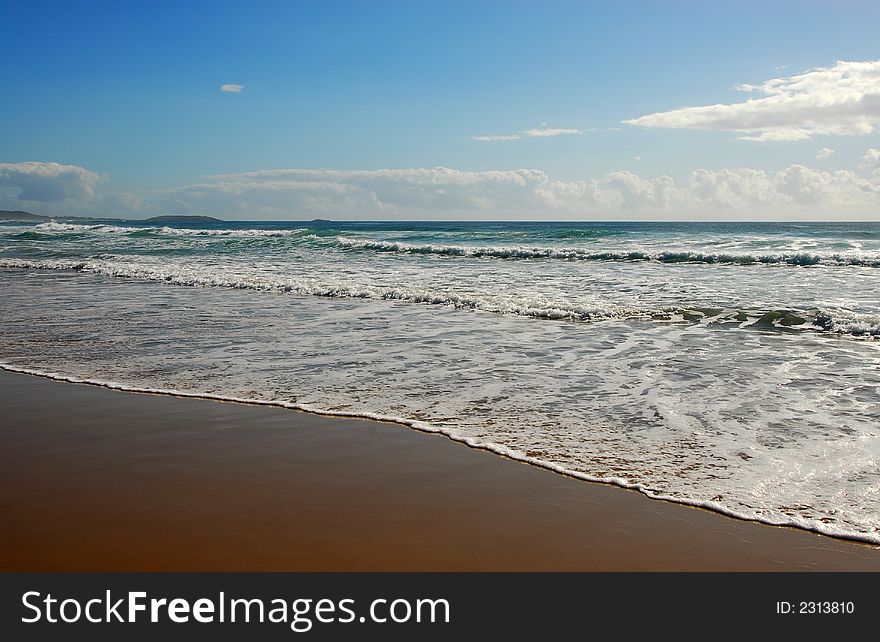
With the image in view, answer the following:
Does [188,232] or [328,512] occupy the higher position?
[188,232]

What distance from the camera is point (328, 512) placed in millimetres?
3627

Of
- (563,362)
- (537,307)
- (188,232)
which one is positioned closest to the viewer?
(563,362)

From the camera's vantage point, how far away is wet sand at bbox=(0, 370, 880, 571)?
3141 millimetres

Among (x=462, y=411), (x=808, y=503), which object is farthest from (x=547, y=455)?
(x=808, y=503)

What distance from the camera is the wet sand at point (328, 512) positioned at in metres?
3.14

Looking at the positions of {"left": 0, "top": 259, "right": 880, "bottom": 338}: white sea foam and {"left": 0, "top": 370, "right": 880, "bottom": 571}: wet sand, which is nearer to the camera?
{"left": 0, "top": 370, "right": 880, "bottom": 571}: wet sand

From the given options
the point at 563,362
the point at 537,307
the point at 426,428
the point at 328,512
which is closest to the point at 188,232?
the point at 537,307

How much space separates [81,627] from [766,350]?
7715 mm

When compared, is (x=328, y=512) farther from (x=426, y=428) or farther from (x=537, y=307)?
(x=537, y=307)

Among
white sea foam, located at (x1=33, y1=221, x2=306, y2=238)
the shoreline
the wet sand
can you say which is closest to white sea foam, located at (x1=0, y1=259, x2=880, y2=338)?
the shoreline

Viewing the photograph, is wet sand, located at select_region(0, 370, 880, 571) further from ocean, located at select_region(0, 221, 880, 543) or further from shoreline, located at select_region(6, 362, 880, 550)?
ocean, located at select_region(0, 221, 880, 543)

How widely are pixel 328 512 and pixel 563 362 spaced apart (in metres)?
4.33

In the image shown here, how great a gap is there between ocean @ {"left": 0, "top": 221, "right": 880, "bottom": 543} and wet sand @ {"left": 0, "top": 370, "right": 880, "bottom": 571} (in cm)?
31

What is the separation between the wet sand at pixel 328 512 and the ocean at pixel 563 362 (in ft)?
1.01
